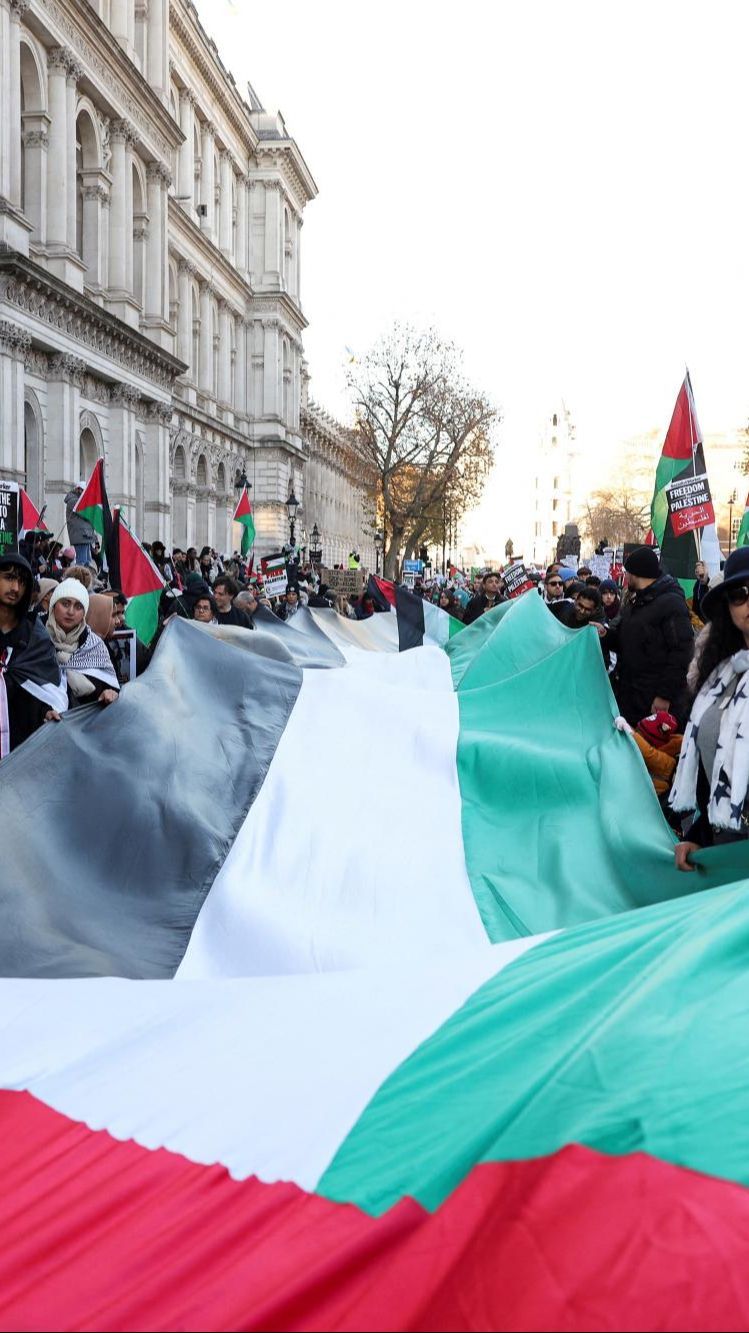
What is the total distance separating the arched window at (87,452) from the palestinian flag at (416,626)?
71.8 ft

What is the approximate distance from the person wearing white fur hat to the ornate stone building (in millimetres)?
21578

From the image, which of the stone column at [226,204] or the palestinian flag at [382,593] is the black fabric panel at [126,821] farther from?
the stone column at [226,204]

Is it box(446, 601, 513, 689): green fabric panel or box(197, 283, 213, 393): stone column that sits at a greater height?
box(197, 283, 213, 393): stone column

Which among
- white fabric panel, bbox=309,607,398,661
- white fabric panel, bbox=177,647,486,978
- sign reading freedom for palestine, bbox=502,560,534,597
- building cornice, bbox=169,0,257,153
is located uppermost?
building cornice, bbox=169,0,257,153

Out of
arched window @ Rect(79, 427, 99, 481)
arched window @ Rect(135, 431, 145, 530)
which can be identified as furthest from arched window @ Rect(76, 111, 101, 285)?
arched window @ Rect(135, 431, 145, 530)

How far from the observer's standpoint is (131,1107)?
3107 millimetres

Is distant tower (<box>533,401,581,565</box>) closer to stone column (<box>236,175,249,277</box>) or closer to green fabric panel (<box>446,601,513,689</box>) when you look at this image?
stone column (<box>236,175,249,277</box>)

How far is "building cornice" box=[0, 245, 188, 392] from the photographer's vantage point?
1118 inches

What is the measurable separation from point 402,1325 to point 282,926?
2.96 metres

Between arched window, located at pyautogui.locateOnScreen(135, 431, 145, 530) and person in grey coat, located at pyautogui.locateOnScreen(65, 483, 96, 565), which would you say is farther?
arched window, located at pyautogui.locateOnScreen(135, 431, 145, 530)

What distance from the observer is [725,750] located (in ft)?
13.4

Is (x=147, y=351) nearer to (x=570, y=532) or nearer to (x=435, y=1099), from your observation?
(x=570, y=532)

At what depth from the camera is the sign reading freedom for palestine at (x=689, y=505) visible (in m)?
12.0

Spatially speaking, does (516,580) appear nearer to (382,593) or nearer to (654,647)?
(382,593)
